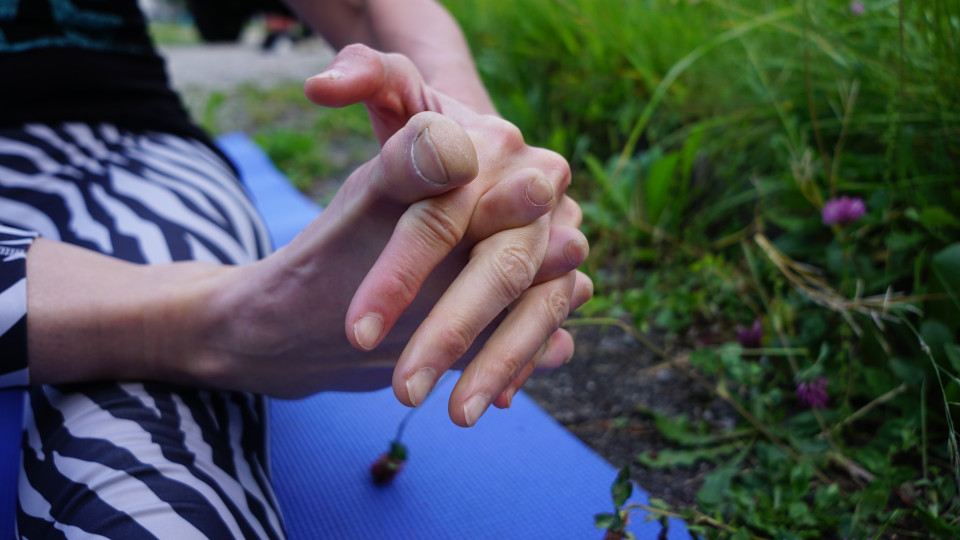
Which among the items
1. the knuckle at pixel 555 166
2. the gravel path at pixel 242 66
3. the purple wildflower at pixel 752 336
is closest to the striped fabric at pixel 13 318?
the knuckle at pixel 555 166

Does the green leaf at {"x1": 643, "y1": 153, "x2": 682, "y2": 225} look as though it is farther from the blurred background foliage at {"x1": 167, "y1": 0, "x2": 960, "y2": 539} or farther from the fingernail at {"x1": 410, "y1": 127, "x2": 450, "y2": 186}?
Answer: the fingernail at {"x1": 410, "y1": 127, "x2": 450, "y2": 186}

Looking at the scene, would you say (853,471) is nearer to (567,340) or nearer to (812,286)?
(812,286)

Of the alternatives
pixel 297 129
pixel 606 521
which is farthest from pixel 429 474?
pixel 297 129

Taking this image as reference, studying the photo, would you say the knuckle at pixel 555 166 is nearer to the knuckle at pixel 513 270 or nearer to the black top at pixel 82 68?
the knuckle at pixel 513 270

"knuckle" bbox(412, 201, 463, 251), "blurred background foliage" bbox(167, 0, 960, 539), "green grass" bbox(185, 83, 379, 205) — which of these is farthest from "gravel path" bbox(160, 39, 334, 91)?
"knuckle" bbox(412, 201, 463, 251)

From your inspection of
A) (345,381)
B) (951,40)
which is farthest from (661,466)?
(951,40)

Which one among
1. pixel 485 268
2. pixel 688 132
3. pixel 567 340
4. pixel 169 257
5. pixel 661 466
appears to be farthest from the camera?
pixel 688 132
